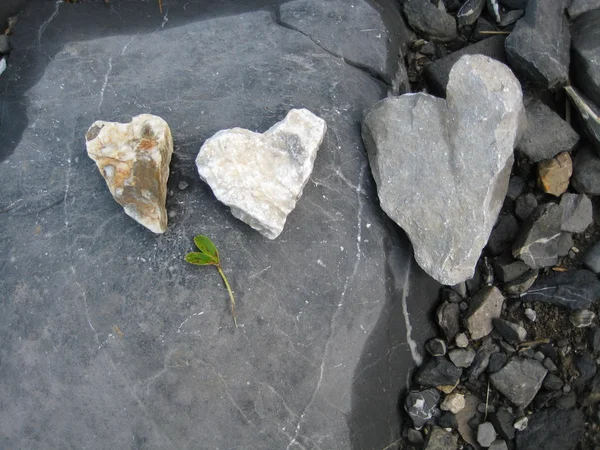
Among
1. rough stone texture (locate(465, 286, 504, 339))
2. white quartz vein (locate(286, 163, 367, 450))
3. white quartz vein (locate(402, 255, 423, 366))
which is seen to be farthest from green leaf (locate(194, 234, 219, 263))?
rough stone texture (locate(465, 286, 504, 339))

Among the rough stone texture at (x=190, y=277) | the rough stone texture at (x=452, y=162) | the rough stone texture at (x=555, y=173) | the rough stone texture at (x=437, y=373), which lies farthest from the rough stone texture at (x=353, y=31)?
the rough stone texture at (x=437, y=373)

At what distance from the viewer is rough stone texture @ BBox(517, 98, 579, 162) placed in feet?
8.69

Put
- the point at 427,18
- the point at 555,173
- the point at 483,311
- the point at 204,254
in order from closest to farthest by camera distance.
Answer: the point at 204,254 < the point at 483,311 < the point at 555,173 < the point at 427,18

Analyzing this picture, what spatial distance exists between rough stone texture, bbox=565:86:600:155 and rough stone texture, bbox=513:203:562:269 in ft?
1.10

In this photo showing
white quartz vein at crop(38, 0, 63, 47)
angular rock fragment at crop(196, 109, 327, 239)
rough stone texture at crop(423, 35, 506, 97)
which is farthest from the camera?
rough stone texture at crop(423, 35, 506, 97)

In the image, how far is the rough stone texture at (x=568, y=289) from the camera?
2564 mm

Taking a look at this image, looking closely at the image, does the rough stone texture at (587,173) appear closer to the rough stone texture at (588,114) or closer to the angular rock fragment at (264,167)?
the rough stone texture at (588,114)

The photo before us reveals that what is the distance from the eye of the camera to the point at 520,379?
2510 mm

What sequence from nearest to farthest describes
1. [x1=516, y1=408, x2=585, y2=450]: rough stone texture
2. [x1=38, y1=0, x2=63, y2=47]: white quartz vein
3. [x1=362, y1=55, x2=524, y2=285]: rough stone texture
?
[x1=362, y1=55, x2=524, y2=285]: rough stone texture, [x1=516, y1=408, x2=585, y2=450]: rough stone texture, [x1=38, y1=0, x2=63, y2=47]: white quartz vein

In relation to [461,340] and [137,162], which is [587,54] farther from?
[137,162]

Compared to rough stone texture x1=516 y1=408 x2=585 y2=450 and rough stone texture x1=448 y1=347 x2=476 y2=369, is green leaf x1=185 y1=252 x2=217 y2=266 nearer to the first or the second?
rough stone texture x1=448 y1=347 x2=476 y2=369

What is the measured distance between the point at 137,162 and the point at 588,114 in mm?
1833

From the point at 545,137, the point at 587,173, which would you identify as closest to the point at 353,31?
the point at 545,137

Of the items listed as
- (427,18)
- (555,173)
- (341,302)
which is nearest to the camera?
(341,302)
